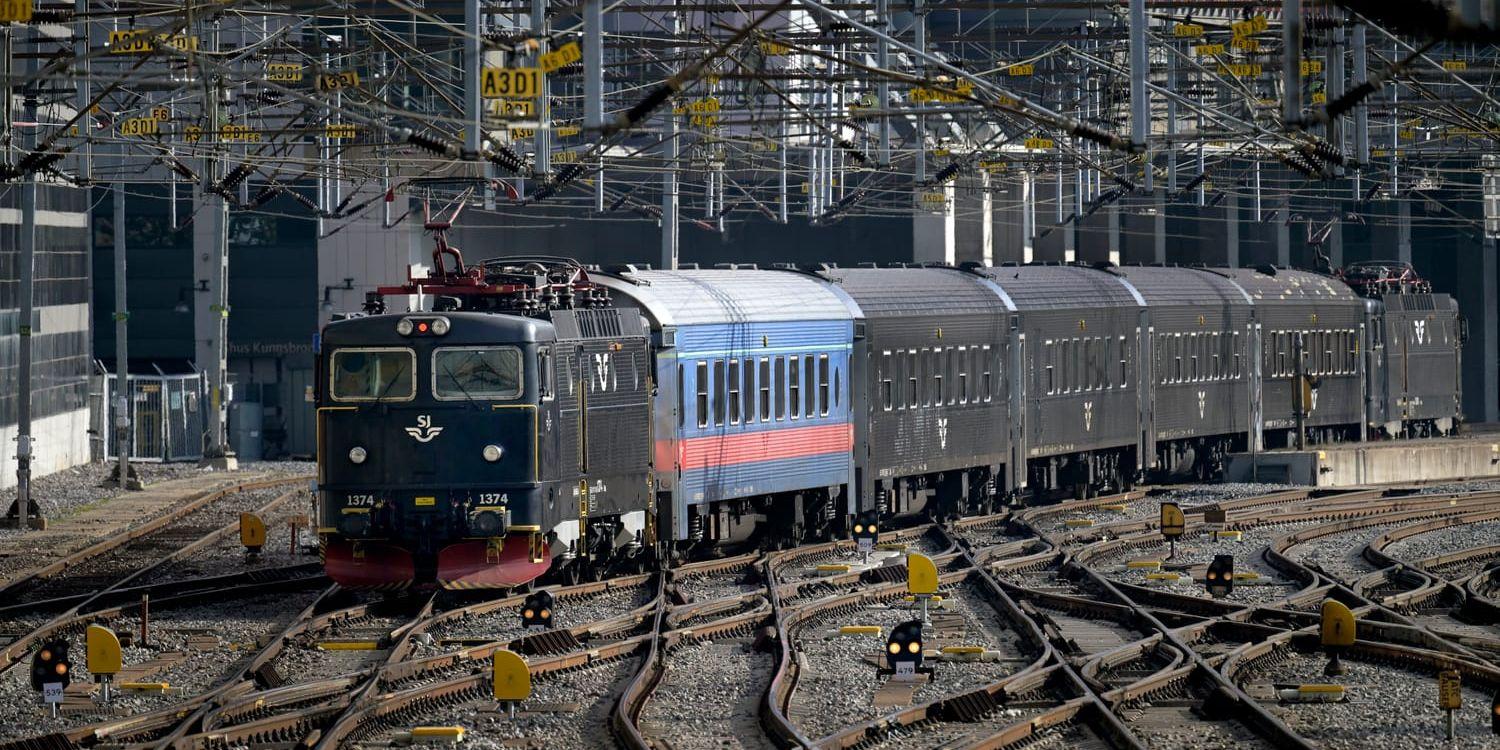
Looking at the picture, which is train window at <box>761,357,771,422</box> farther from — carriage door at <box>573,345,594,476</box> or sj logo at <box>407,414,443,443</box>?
sj logo at <box>407,414,443,443</box>

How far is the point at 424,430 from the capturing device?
66.7ft

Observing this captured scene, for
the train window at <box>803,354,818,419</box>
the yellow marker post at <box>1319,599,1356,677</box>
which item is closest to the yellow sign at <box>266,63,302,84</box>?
the train window at <box>803,354,818,419</box>

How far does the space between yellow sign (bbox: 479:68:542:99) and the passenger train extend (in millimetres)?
1963

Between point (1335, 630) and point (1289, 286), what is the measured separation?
88.9 ft

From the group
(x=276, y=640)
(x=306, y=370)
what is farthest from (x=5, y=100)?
(x=306, y=370)

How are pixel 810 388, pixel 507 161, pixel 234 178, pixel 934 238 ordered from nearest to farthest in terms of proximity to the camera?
1. pixel 507 161
2. pixel 810 388
3. pixel 234 178
4. pixel 934 238

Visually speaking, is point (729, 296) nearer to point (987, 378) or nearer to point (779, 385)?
point (779, 385)

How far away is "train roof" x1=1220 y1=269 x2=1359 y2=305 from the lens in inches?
1640

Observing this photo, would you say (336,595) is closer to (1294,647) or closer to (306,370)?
(1294,647)

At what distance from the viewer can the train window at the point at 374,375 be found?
20.5m

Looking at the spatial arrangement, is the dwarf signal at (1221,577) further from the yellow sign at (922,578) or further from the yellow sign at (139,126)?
the yellow sign at (139,126)

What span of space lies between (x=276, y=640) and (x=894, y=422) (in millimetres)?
12259

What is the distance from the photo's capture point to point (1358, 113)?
28.8 m

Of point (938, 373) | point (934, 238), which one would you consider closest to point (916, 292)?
point (938, 373)
